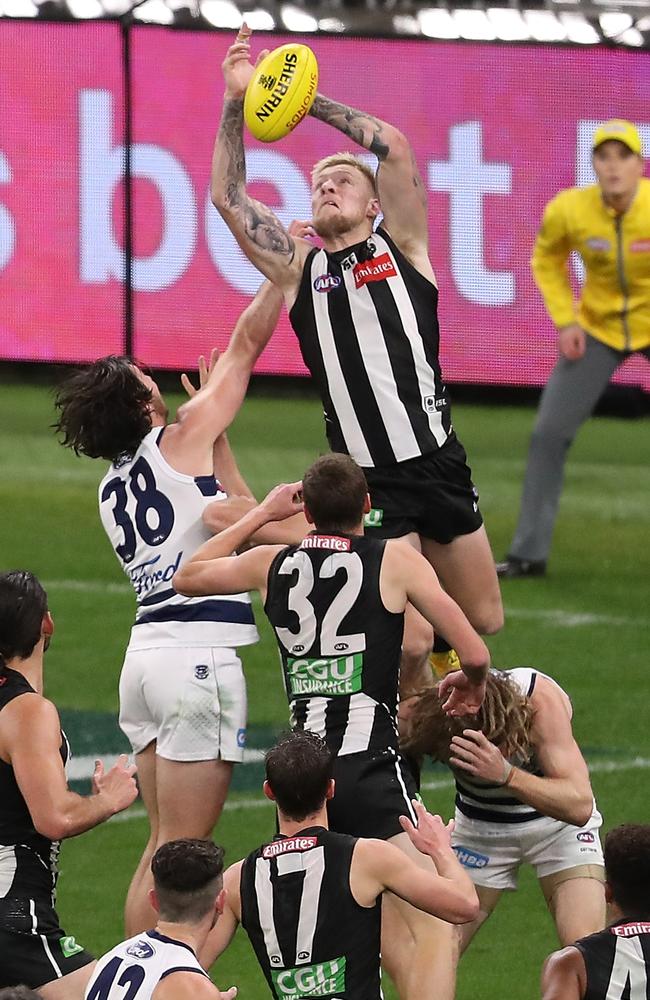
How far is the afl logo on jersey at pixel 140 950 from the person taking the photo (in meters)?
4.46

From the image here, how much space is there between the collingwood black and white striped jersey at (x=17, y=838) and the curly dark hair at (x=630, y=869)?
4.99 feet

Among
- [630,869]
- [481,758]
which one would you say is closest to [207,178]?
[481,758]

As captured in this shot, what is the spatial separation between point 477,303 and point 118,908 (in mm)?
8910

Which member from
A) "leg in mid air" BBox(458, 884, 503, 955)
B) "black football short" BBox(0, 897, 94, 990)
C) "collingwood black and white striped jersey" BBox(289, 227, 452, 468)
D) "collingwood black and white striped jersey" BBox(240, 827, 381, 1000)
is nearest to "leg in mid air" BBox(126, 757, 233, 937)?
"leg in mid air" BBox(458, 884, 503, 955)

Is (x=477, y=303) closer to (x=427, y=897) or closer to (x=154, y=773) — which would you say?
(x=154, y=773)

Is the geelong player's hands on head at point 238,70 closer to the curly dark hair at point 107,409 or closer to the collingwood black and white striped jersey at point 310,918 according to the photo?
the curly dark hair at point 107,409

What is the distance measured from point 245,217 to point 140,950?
347 cm

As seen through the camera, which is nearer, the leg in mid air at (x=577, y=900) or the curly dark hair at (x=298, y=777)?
the curly dark hair at (x=298, y=777)

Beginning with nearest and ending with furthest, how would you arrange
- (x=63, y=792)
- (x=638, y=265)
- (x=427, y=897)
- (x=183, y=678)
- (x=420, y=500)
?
(x=427, y=897)
(x=63, y=792)
(x=183, y=678)
(x=420, y=500)
(x=638, y=265)

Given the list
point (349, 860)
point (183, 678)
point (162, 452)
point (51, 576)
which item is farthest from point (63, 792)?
point (51, 576)

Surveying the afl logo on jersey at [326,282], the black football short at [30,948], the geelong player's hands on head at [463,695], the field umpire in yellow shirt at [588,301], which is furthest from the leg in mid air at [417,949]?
the field umpire in yellow shirt at [588,301]

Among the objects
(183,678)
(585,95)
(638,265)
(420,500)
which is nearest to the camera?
(183,678)

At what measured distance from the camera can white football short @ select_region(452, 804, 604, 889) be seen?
5.98m

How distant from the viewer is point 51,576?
12.0 meters
